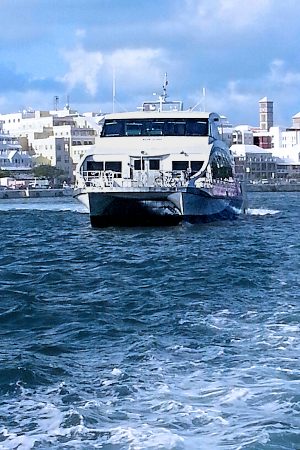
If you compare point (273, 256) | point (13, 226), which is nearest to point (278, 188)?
point (13, 226)

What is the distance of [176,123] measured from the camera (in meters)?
34.8

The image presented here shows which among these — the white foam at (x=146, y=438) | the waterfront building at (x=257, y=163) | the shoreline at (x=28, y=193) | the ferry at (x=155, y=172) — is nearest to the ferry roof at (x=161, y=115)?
the ferry at (x=155, y=172)

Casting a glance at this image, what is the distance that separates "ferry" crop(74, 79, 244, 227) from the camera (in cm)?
3012

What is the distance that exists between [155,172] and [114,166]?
1825mm

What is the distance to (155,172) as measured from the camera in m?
31.9

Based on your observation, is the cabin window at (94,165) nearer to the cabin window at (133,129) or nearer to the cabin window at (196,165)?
the cabin window at (133,129)

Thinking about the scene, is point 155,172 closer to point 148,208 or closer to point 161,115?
point 148,208

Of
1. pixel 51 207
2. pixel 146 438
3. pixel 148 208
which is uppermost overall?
pixel 148 208

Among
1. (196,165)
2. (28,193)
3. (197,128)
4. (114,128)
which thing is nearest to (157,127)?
(197,128)

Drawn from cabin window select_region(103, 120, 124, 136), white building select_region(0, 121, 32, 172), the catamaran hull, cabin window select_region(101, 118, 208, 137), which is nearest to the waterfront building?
white building select_region(0, 121, 32, 172)

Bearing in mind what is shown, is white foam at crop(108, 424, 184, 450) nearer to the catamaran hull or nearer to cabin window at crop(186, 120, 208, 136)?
the catamaran hull

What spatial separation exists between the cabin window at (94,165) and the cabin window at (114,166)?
9.0 inches

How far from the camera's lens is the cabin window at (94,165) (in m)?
33.2

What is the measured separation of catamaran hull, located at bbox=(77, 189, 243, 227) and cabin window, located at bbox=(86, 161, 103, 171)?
111 centimetres
